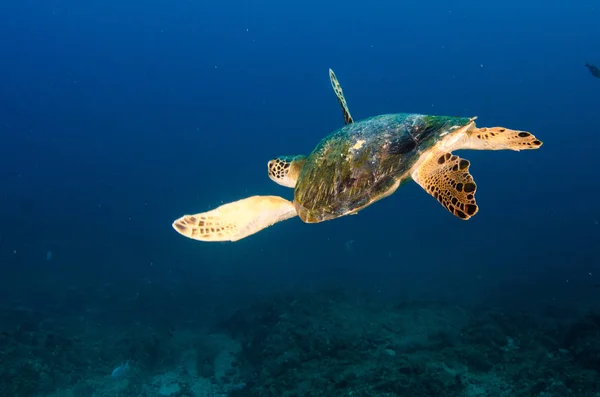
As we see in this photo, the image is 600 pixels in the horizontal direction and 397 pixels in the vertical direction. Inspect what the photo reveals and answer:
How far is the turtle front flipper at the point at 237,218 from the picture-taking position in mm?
3865

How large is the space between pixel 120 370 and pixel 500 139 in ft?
30.3

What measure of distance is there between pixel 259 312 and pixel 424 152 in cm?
847

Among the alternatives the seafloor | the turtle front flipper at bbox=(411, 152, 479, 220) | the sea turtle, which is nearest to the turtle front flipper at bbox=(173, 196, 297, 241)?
the sea turtle

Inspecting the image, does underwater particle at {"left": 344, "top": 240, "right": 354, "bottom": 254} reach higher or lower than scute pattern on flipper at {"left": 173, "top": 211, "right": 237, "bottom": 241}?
lower

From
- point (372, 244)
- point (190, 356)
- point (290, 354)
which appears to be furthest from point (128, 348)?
point (372, 244)

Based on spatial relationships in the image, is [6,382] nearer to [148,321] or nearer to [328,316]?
[148,321]

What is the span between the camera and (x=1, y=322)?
A: 34.9 ft

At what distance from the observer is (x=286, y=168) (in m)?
4.66

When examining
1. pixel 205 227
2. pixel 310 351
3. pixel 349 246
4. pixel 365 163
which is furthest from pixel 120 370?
pixel 349 246

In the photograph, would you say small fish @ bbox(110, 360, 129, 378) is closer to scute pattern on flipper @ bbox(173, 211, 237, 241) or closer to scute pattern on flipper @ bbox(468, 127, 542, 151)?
scute pattern on flipper @ bbox(173, 211, 237, 241)

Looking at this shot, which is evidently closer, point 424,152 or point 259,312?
point 424,152

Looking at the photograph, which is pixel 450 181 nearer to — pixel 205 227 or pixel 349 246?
pixel 205 227

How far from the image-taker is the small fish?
927cm

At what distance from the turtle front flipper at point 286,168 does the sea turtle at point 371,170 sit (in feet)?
1.50
